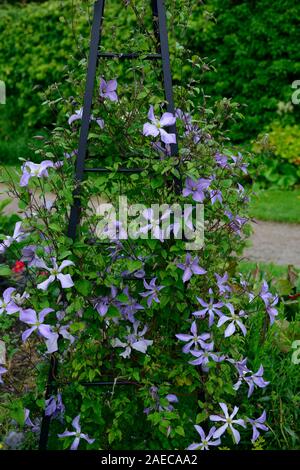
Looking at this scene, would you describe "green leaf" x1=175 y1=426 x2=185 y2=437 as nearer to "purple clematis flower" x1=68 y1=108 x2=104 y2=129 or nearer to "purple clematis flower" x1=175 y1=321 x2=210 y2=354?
"purple clematis flower" x1=175 y1=321 x2=210 y2=354

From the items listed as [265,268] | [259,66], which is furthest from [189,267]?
[259,66]

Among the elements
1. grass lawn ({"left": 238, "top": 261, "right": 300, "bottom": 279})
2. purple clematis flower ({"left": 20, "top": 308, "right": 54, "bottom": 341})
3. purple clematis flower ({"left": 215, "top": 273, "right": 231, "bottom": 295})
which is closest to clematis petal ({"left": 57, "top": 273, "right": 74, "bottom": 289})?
purple clematis flower ({"left": 20, "top": 308, "right": 54, "bottom": 341})

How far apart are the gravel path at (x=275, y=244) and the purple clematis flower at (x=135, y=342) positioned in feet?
10.4

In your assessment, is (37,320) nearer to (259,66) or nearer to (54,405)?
(54,405)

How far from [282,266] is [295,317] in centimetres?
201

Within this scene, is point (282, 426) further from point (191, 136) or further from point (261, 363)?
point (191, 136)

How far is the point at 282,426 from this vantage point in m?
2.81

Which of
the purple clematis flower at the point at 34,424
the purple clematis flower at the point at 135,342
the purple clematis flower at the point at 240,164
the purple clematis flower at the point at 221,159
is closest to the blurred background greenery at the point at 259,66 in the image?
the purple clematis flower at the point at 240,164

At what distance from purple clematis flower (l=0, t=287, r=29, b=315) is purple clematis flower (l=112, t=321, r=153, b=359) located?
34cm

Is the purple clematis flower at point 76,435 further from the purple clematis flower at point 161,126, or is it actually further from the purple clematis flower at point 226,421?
the purple clematis flower at point 161,126

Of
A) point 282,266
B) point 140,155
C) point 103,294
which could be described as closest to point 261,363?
point 103,294

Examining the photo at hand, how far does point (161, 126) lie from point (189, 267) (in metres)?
0.47

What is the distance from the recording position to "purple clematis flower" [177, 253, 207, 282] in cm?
247

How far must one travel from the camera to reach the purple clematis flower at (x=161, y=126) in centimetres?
243
